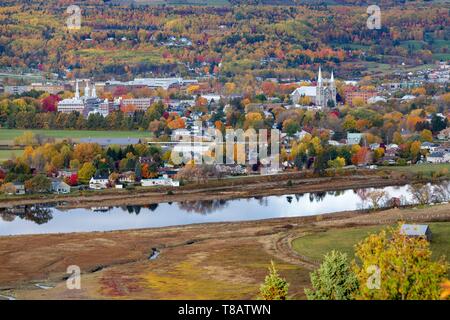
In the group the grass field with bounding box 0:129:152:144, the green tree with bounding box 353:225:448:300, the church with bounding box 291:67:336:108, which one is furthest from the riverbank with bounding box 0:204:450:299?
the church with bounding box 291:67:336:108

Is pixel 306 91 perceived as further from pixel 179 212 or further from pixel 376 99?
pixel 179 212

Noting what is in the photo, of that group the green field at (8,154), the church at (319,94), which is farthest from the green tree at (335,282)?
the church at (319,94)

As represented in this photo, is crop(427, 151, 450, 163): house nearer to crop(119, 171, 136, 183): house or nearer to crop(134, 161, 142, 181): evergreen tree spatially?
crop(134, 161, 142, 181): evergreen tree

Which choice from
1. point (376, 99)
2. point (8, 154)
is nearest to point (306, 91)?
point (376, 99)

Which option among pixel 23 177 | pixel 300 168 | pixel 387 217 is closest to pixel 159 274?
pixel 387 217

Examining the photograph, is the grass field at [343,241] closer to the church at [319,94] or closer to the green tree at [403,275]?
the green tree at [403,275]

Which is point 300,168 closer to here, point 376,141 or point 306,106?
point 376,141
